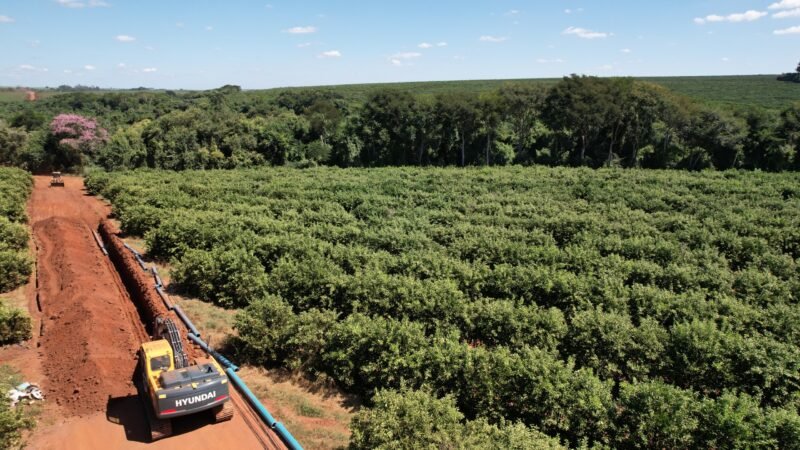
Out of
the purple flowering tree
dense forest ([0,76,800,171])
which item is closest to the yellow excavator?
dense forest ([0,76,800,171])

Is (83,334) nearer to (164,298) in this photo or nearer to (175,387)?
(164,298)

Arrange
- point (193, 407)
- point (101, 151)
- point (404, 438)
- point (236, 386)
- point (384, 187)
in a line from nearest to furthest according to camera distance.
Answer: point (404, 438) < point (193, 407) < point (236, 386) < point (384, 187) < point (101, 151)

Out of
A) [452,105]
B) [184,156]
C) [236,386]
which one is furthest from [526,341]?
[184,156]

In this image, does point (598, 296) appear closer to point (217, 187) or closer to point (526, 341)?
point (526, 341)

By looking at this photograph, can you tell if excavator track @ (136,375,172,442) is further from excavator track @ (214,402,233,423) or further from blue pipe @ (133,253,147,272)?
blue pipe @ (133,253,147,272)

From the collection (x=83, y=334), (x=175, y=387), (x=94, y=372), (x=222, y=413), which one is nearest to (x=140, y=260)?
(x=83, y=334)
